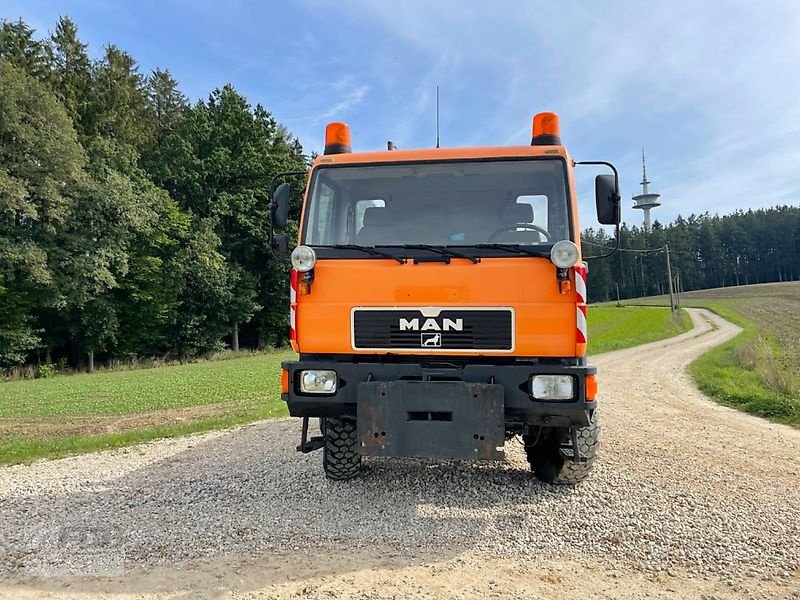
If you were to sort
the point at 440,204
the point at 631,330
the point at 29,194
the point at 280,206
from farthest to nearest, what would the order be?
the point at 631,330, the point at 29,194, the point at 280,206, the point at 440,204

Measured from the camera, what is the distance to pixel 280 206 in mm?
5387

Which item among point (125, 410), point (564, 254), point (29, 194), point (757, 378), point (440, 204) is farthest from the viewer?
point (29, 194)

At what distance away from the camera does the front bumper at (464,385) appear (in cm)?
432

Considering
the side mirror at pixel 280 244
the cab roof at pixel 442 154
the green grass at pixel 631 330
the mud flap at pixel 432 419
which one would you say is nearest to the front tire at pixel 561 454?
the mud flap at pixel 432 419

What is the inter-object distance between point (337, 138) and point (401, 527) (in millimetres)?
3449

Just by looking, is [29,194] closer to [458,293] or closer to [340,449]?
[340,449]

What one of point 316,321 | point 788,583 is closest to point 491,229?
point 316,321

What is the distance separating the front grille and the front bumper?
154 millimetres

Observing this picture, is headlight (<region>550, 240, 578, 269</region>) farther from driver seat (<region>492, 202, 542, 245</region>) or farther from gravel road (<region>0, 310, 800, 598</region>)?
gravel road (<region>0, 310, 800, 598</region>)

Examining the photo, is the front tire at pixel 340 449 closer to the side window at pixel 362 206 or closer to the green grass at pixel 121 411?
the side window at pixel 362 206

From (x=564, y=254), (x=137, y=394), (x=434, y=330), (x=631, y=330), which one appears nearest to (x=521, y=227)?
(x=564, y=254)

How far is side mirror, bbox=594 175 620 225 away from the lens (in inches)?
193

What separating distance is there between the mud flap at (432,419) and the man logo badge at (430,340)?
0.98ft

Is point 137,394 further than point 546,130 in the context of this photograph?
Yes
